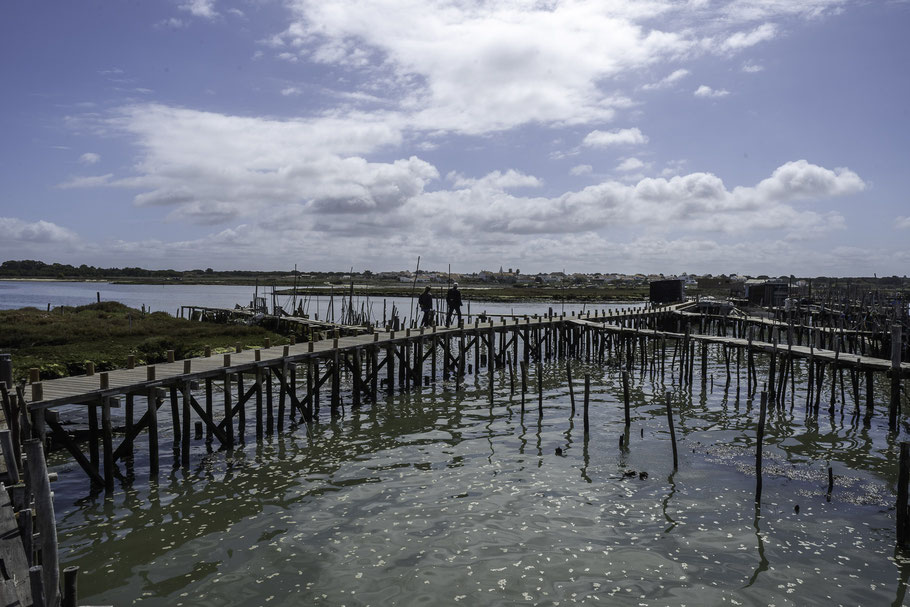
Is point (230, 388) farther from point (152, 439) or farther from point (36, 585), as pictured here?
point (36, 585)

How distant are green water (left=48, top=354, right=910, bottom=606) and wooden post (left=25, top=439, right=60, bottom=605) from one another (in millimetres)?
3035

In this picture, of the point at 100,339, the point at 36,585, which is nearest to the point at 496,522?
the point at 36,585

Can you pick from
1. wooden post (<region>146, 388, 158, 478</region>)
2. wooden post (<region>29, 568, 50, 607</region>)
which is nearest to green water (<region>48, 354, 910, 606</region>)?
wooden post (<region>146, 388, 158, 478</region>)

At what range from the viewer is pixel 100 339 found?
33344 millimetres

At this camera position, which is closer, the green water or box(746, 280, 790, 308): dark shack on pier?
the green water

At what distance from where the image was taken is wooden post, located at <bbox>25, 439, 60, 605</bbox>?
20.6 ft

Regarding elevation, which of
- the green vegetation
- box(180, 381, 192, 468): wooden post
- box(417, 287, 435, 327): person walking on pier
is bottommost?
box(180, 381, 192, 468): wooden post

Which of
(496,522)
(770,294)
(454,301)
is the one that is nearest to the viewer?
(496,522)

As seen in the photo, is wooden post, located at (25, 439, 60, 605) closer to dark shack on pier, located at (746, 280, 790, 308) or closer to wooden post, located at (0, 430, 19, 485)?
wooden post, located at (0, 430, 19, 485)

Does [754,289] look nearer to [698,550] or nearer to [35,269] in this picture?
[698,550]

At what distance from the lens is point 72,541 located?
10.9m

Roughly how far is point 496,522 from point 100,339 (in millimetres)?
29593

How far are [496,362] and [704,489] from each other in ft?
61.8

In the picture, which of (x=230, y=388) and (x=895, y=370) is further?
(x=230, y=388)
